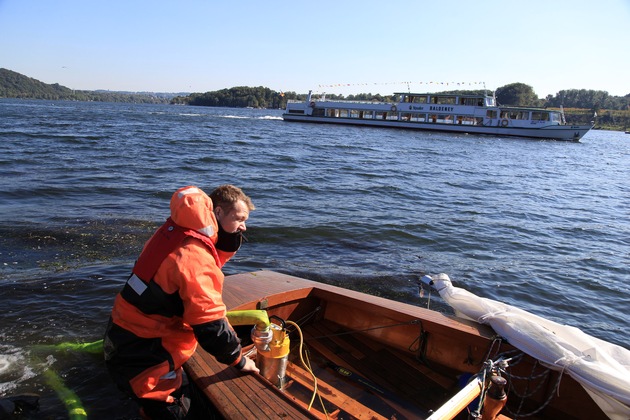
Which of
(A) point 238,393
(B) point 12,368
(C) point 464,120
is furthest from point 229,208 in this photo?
(C) point 464,120

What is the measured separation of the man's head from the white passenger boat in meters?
57.7

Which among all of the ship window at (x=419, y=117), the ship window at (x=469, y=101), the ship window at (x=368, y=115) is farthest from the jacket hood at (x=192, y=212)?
the ship window at (x=368, y=115)

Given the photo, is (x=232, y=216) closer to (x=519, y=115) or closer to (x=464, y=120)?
(x=464, y=120)

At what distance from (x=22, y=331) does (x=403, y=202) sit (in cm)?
1264

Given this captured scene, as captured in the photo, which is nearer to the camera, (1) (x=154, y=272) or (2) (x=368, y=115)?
(1) (x=154, y=272)

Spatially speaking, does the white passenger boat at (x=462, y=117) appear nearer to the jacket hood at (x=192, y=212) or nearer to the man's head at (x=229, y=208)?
the man's head at (x=229, y=208)

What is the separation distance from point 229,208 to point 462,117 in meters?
59.8

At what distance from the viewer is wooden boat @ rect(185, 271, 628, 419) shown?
3051mm

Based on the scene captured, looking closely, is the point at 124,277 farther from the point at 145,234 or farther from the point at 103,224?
the point at 103,224

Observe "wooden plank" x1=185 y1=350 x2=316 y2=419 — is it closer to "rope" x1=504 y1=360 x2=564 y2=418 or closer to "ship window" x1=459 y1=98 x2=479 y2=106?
"rope" x1=504 y1=360 x2=564 y2=418

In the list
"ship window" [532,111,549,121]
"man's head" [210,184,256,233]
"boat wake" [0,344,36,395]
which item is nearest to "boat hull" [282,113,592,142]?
"ship window" [532,111,549,121]

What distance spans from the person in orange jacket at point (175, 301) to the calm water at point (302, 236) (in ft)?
7.04

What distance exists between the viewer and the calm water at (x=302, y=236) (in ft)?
20.3

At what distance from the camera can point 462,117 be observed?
188ft
